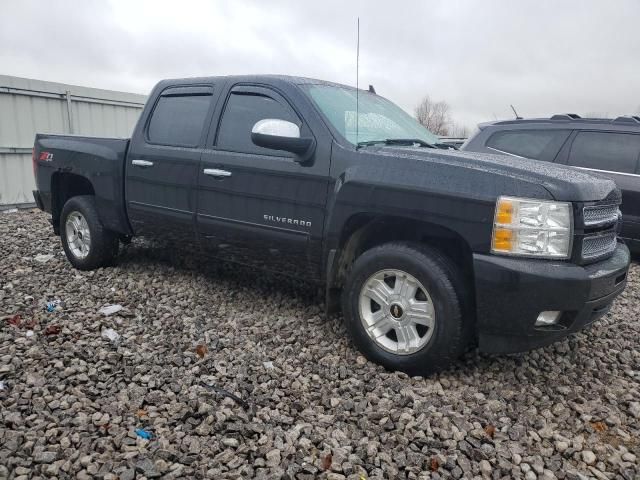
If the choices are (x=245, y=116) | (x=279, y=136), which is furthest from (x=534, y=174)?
(x=245, y=116)

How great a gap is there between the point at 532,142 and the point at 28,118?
9142 mm

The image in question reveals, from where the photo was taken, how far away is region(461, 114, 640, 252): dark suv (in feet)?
19.3

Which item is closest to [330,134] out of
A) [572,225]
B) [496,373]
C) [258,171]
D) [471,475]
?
[258,171]

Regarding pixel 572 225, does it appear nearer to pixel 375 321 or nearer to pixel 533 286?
pixel 533 286

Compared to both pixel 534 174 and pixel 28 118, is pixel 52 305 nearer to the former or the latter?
pixel 534 174

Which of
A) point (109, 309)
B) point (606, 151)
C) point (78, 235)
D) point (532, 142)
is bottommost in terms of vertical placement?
point (109, 309)

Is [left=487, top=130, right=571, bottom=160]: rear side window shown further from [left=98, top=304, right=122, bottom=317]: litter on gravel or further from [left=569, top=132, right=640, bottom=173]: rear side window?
[left=98, top=304, right=122, bottom=317]: litter on gravel

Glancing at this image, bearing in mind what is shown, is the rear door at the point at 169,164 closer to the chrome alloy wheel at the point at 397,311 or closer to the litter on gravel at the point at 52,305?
the litter on gravel at the point at 52,305

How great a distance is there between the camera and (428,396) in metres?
2.91

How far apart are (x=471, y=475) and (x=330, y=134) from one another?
2160 mm

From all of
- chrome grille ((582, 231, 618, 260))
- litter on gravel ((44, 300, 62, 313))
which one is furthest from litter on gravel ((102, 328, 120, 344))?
chrome grille ((582, 231, 618, 260))

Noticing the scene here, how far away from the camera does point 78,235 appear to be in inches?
205

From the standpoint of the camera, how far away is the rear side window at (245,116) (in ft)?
12.2

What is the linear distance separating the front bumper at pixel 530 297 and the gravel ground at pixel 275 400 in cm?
40
